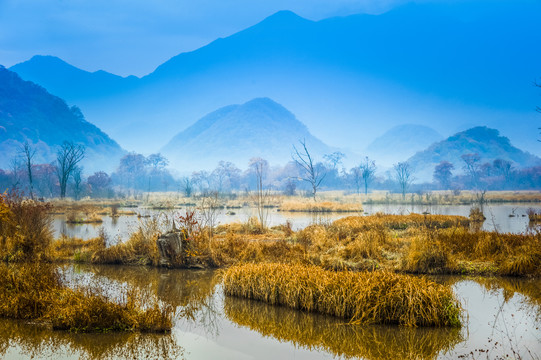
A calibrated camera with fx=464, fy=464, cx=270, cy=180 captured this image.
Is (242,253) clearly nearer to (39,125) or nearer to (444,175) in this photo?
(444,175)

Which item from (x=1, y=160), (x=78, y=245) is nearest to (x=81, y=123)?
(x=1, y=160)

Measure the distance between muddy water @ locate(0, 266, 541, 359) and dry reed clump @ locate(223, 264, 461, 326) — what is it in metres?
0.23

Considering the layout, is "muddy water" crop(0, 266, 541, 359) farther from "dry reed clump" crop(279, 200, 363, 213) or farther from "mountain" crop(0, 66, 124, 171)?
"mountain" crop(0, 66, 124, 171)

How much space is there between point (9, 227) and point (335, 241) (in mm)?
10677

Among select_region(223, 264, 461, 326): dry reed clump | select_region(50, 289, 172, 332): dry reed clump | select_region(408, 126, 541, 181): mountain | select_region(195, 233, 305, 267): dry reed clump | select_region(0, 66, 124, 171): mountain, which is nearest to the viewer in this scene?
select_region(50, 289, 172, 332): dry reed clump

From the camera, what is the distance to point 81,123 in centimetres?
19350

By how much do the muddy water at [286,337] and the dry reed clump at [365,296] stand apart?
0.23 m

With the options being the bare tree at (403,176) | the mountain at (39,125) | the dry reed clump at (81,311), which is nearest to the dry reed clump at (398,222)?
the dry reed clump at (81,311)

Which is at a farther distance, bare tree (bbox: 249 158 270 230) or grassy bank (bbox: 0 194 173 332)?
bare tree (bbox: 249 158 270 230)

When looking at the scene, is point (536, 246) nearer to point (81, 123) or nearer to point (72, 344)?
point (72, 344)

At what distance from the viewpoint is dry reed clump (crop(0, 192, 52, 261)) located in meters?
14.3

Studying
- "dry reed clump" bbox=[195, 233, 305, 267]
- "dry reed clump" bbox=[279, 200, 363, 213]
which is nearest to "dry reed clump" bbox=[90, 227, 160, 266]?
"dry reed clump" bbox=[195, 233, 305, 267]

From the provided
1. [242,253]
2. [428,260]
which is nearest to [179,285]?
[242,253]

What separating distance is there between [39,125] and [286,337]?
613 feet
